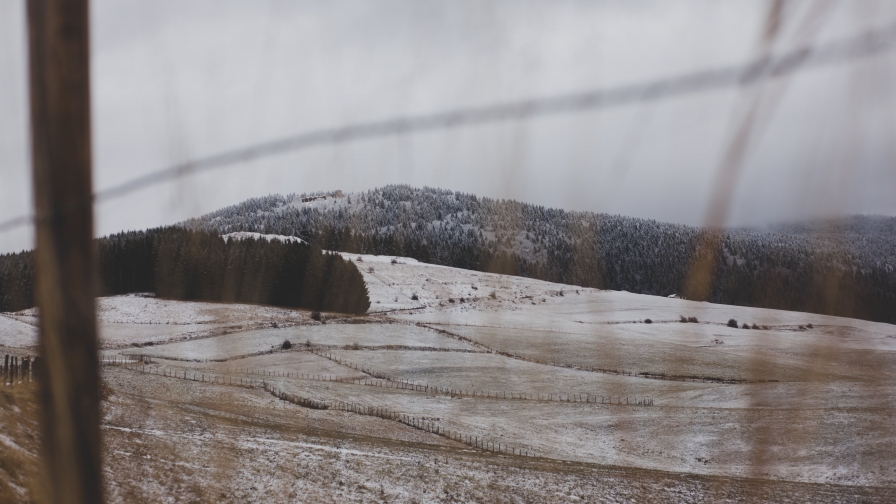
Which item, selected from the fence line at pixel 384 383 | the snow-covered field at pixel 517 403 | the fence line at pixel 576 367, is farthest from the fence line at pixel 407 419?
the fence line at pixel 384 383

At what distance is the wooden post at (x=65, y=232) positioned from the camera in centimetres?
137

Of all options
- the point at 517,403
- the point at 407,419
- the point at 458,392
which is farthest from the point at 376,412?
the point at 458,392

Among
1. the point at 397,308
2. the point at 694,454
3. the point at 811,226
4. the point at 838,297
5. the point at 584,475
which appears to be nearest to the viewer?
the point at 811,226

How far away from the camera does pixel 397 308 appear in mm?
48219

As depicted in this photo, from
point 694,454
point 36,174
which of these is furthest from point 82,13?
point 694,454

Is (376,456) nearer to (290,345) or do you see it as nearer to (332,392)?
Answer: (332,392)

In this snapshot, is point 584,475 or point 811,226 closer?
point 811,226

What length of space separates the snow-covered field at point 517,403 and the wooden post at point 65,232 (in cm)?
51

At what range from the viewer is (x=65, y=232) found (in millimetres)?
1375

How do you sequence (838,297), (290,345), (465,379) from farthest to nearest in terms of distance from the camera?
(290,345), (465,379), (838,297)

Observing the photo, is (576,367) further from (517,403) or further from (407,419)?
(517,403)

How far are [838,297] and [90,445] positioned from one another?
7.34 feet

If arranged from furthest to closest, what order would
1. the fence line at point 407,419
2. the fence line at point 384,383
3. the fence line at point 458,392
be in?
the fence line at point 458,392, the fence line at point 384,383, the fence line at point 407,419

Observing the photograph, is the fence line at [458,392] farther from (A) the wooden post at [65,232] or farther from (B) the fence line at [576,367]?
(A) the wooden post at [65,232]
